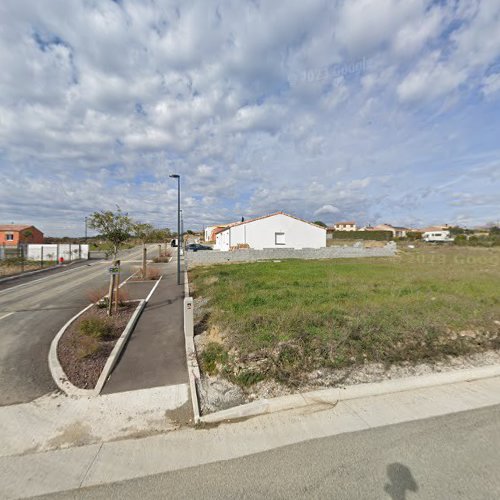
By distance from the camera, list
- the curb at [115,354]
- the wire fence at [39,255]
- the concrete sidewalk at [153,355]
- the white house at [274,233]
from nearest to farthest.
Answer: the curb at [115,354] → the concrete sidewalk at [153,355] → the wire fence at [39,255] → the white house at [274,233]

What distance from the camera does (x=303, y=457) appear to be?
2.92 metres

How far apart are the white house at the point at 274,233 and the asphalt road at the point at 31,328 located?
1941cm

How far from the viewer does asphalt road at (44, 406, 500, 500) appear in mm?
2504

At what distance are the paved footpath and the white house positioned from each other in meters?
28.0

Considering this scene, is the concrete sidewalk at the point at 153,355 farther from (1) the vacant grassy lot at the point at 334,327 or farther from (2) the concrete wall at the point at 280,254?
(2) the concrete wall at the point at 280,254

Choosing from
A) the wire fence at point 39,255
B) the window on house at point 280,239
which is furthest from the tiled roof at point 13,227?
the window on house at point 280,239

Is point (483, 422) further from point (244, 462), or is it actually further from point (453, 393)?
point (244, 462)

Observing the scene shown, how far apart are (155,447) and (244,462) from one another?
112cm

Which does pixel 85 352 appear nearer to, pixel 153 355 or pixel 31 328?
pixel 153 355

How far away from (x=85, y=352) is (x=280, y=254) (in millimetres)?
22867

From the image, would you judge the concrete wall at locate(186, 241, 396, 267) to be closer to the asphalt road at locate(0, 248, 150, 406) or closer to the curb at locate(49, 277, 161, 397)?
the asphalt road at locate(0, 248, 150, 406)

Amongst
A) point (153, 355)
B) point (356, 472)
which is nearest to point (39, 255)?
point (153, 355)

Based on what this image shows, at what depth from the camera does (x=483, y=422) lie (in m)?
3.39

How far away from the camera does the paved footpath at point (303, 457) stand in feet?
8.48
